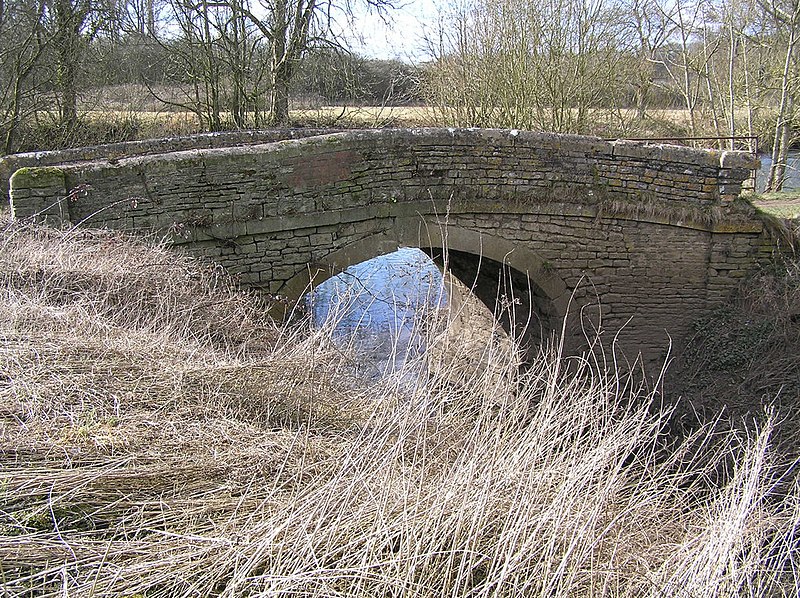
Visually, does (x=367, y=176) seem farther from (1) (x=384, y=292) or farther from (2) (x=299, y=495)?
(2) (x=299, y=495)

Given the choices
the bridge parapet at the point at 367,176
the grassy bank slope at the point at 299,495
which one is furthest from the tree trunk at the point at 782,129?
the grassy bank slope at the point at 299,495

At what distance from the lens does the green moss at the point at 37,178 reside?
6.25m

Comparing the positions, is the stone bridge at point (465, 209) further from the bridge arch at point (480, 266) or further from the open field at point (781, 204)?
the open field at point (781, 204)

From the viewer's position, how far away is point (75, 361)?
339 cm

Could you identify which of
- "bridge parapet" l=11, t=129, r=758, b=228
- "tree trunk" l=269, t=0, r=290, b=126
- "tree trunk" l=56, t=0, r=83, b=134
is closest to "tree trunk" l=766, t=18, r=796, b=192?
"bridge parapet" l=11, t=129, r=758, b=228

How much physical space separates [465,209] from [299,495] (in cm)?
598

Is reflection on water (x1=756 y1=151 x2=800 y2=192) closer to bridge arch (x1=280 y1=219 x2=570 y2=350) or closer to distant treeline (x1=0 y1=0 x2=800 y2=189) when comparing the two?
distant treeline (x1=0 y1=0 x2=800 y2=189)

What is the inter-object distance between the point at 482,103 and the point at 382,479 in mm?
12809

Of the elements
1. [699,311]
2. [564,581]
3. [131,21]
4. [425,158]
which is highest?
[131,21]

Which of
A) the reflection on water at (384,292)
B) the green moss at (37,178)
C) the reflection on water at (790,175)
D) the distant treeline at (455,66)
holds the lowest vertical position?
the reflection on water at (384,292)

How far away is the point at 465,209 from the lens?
8211 millimetres

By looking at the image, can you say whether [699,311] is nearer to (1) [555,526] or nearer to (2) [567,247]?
(2) [567,247]

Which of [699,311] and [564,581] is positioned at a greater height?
[564,581]

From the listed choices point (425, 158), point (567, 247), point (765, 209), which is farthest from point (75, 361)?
point (765, 209)
